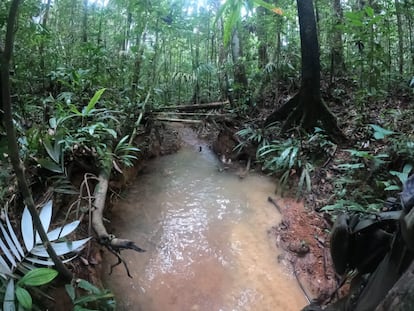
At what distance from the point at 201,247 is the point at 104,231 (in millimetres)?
1240

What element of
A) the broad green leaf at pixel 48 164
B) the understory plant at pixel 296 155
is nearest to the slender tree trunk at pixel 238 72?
the understory plant at pixel 296 155

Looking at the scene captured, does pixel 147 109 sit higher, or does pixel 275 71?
pixel 275 71

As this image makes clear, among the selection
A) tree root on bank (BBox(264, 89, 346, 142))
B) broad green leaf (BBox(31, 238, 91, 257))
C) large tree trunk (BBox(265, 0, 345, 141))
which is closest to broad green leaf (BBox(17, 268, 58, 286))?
broad green leaf (BBox(31, 238, 91, 257))

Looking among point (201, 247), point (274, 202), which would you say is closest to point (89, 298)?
point (201, 247)

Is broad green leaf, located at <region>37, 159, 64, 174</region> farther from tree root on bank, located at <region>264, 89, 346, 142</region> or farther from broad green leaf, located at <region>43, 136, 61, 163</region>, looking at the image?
tree root on bank, located at <region>264, 89, 346, 142</region>

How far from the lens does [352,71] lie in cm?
783

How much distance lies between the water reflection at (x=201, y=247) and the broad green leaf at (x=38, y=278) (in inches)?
47.0

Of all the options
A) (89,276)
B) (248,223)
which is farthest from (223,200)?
(89,276)

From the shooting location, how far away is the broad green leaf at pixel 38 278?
66.0 inches

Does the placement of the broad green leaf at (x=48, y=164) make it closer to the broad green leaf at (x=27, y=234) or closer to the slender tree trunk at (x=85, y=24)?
the broad green leaf at (x=27, y=234)

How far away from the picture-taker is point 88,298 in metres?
2.05

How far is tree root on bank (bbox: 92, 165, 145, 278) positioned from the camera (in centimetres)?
226

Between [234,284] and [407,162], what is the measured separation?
2.17 meters

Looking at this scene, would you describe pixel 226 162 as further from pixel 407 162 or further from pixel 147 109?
pixel 407 162
